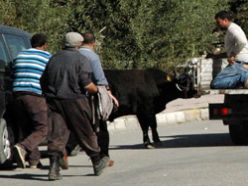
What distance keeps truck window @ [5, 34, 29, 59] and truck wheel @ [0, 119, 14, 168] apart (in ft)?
4.20

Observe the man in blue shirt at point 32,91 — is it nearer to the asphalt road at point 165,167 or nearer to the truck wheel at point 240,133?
the asphalt road at point 165,167

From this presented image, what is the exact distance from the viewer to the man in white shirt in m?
14.0

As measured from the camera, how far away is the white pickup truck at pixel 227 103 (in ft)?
46.8

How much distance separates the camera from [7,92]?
12500 millimetres

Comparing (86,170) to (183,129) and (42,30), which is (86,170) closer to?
(183,129)

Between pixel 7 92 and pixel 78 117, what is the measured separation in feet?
6.30

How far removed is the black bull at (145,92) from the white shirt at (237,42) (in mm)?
1606

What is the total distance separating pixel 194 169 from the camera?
452 inches

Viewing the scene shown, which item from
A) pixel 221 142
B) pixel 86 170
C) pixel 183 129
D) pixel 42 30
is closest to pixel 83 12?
pixel 42 30

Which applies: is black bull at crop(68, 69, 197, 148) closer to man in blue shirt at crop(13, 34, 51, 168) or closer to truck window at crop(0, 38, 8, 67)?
truck window at crop(0, 38, 8, 67)

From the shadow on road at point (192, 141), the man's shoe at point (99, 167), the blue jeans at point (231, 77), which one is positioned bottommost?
the shadow on road at point (192, 141)

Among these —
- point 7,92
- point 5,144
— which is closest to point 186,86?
point 7,92

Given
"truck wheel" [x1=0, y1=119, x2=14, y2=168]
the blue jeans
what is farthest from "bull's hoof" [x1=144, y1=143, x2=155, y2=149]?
"truck wheel" [x1=0, y1=119, x2=14, y2=168]

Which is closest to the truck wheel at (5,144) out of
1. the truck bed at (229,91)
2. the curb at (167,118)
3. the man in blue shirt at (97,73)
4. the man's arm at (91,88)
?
the man in blue shirt at (97,73)
